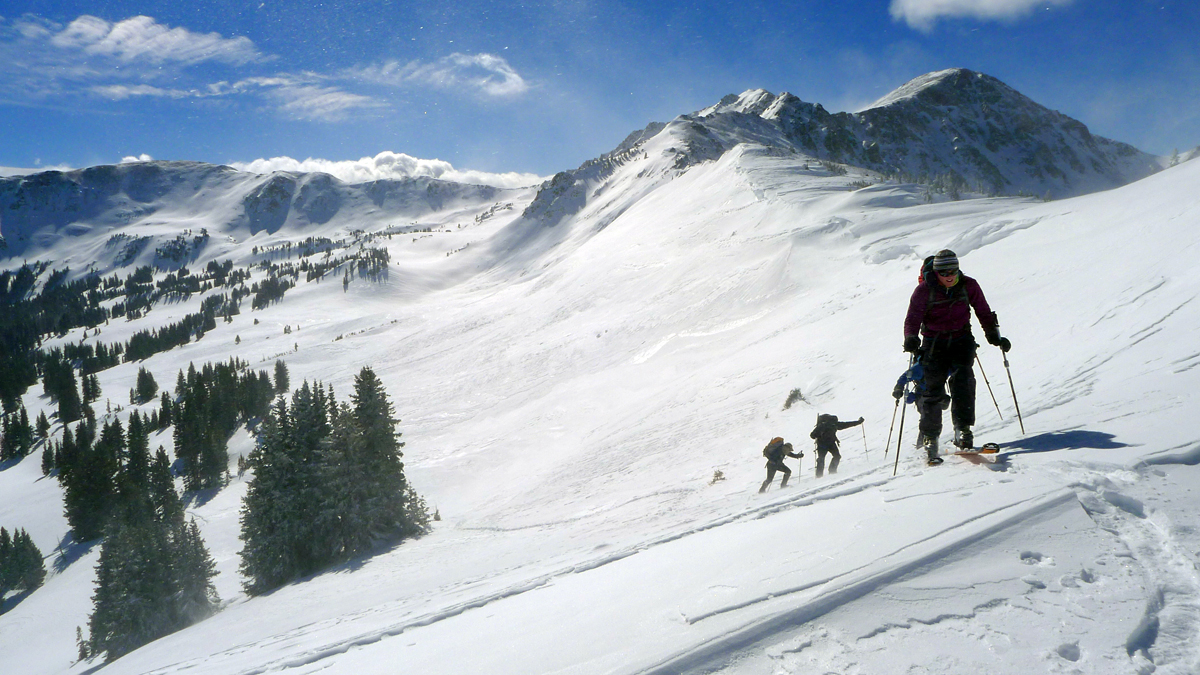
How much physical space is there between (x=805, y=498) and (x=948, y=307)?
3233 millimetres

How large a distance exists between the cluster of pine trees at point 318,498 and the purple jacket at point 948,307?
19.3m

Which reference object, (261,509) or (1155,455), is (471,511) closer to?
(261,509)

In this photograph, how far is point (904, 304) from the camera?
854 inches

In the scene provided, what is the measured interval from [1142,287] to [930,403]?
8010 mm

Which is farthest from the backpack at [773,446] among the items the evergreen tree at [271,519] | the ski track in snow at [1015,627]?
the evergreen tree at [271,519]

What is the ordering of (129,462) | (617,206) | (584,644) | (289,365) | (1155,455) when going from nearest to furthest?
(584,644) < (1155,455) < (129,462) < (289,365) < (617,206)

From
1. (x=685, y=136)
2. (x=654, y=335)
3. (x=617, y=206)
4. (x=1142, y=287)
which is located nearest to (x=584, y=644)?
(x=1142, y=287)

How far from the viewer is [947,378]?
8000 mm

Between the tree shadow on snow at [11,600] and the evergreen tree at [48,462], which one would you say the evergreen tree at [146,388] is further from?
the tree shadow on snow at [11,600]

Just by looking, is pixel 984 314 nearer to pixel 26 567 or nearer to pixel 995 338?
pixel 995 338

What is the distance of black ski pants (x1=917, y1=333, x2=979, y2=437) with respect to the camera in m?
7.81

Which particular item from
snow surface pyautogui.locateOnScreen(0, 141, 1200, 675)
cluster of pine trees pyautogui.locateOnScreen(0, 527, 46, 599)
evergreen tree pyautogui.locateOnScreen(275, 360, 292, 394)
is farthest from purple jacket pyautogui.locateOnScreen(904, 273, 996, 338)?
evergreen tree pyautogui.locateOnScreen(275, 360, 292, 394)

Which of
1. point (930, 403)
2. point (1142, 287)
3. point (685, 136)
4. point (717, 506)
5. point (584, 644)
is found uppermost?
point (685, 136)

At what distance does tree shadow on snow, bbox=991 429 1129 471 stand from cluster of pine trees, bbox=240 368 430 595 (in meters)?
19.7
